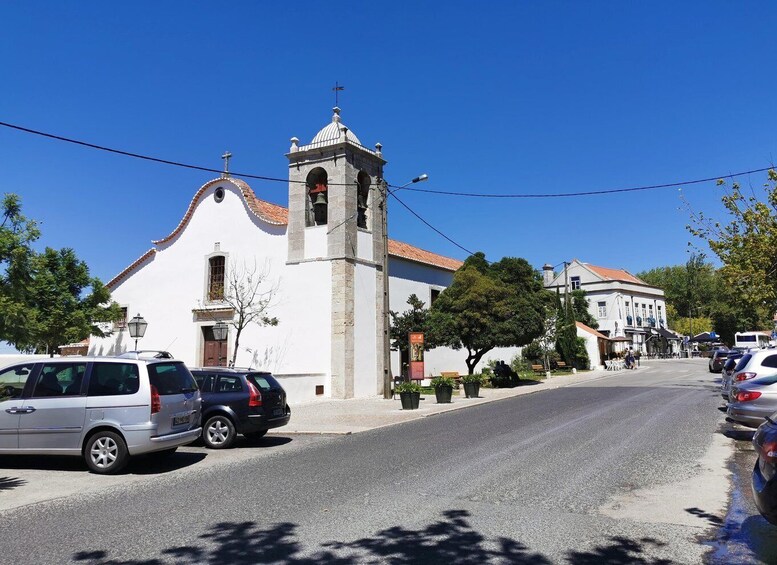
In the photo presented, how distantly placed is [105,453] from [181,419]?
1109 mm

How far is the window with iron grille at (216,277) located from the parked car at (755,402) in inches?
872

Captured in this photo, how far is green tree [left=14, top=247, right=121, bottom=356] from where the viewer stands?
985 inches

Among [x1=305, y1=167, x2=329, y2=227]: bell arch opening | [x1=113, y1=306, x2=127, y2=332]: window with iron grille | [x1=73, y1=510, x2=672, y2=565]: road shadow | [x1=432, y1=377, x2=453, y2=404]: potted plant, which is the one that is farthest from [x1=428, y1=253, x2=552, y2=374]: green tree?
[x1=73, y1=510, x2=672, y2=565]: road shadow

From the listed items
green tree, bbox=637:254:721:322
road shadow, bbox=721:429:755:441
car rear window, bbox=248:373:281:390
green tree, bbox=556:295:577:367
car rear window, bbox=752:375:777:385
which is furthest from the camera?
green tree, bbox=637:254:721:322

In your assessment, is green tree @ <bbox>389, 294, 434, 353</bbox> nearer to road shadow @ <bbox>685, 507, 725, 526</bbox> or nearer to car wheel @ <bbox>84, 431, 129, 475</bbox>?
car wheel @ <bbox>84, 431, 129, 475</bbox>

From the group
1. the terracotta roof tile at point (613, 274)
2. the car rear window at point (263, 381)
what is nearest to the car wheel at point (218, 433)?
the car rear window at point (263, 381)

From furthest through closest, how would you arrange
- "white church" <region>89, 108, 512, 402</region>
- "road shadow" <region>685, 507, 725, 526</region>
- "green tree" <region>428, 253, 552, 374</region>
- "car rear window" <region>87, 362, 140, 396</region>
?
"green tree" <region>428, 253, 552, 374</region>, "white church" <region>89, 108, 512, 402</region>, "car rear window" <region>87, 362, 140, 396</region>, "road shadow" <region>685, 507, 725, 526</region>

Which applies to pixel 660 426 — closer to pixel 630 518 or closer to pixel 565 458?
pixel 565 458

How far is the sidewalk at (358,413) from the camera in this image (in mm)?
13805

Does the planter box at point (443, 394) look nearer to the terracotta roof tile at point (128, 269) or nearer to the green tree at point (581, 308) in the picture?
the terracotta roof tile at point (128, 269)

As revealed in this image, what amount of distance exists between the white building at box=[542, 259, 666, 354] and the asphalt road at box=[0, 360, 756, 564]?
5679 centimetres

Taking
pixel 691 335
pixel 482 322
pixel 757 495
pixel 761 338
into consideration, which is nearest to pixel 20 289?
pixel 757 495

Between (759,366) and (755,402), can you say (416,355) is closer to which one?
(759,366)

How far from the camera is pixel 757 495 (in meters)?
4.49
